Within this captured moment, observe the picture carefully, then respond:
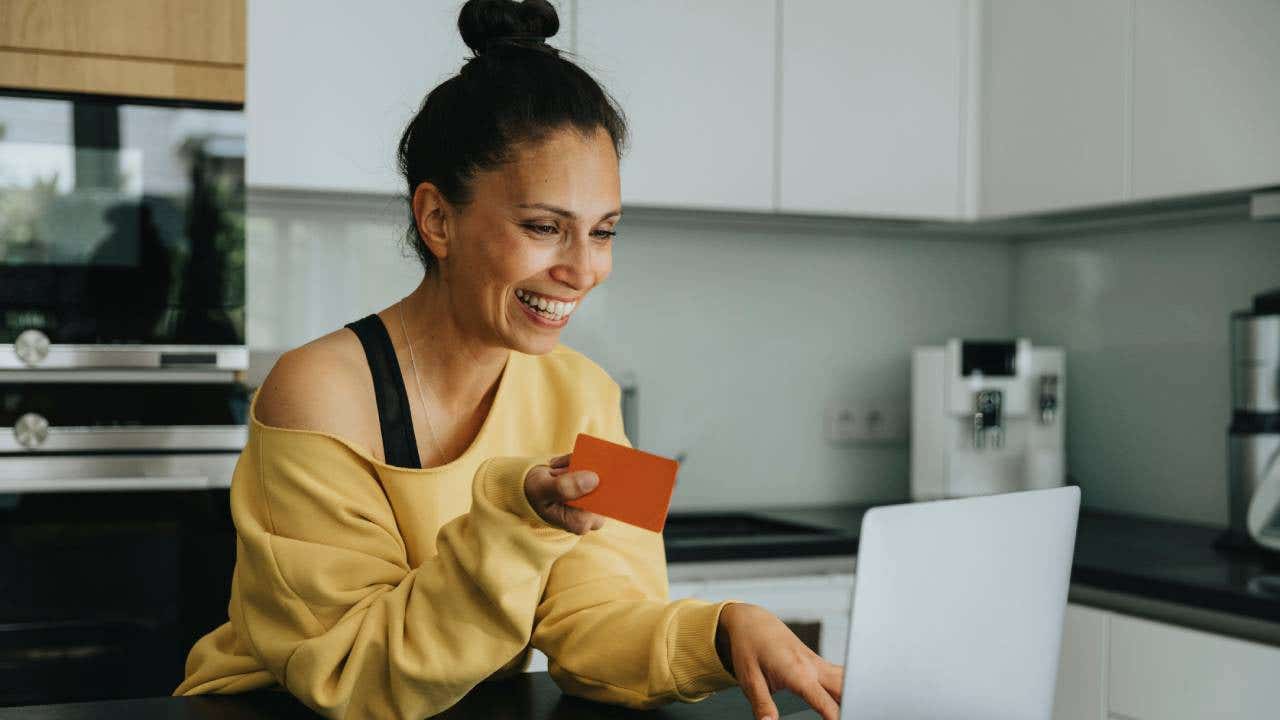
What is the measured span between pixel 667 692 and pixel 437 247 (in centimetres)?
46

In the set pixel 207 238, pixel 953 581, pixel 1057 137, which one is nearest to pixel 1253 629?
pixel 1057 137

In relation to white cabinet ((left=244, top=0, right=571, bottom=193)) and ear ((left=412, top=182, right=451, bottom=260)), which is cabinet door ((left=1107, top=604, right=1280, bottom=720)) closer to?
ear ((left=412, top=182, right=451, bottom=260))

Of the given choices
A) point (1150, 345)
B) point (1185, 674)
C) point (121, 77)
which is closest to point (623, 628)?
point (1185, 674)

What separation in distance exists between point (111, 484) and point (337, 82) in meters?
0.78

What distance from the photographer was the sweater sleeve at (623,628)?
3.44 feet

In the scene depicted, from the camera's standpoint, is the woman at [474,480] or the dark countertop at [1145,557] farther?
the dark countertop at [1145,557]

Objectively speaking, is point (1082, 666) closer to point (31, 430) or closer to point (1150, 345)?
point (1150, 345)

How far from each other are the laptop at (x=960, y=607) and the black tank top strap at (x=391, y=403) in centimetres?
57

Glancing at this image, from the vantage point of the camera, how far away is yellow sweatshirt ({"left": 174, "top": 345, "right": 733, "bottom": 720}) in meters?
0.98

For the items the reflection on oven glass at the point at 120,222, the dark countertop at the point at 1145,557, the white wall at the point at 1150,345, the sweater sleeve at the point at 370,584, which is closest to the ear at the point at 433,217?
the sweater sleeve at the point at 370,584

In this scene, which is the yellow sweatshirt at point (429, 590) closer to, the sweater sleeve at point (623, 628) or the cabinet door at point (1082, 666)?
the sweater sleeve at point (623, 628)

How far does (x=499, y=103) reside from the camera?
1.16 metres

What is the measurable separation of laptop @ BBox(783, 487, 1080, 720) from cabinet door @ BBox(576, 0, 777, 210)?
1665 mm

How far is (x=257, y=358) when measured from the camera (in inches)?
98.7
